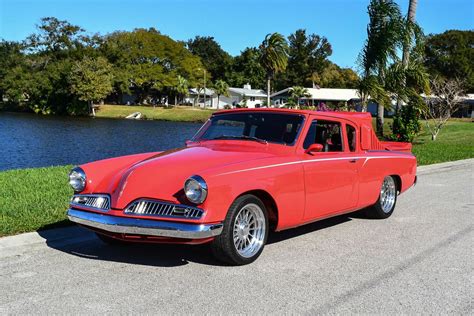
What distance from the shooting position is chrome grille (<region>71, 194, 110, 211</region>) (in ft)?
15.9

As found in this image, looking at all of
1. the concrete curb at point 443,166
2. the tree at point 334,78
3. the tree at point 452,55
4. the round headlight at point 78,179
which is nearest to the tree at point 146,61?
the tree at point 334,78

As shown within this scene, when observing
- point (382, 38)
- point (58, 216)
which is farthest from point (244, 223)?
point (382, 38)

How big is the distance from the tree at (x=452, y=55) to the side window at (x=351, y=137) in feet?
234

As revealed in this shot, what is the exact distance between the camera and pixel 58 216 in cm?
668

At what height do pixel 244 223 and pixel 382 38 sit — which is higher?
pixel 382 38

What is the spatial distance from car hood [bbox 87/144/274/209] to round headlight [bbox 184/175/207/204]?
0.13m

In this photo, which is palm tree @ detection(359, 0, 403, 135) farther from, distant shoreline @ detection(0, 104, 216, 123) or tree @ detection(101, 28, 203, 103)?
tree @ detection(101, 28, 203, 103)

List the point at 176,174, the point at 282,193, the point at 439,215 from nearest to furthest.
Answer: the point at 176,174 → the point at 282,193 → the point at 439,215

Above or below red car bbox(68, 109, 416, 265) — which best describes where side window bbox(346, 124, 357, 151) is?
above

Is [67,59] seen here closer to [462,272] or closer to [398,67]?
[398,67]

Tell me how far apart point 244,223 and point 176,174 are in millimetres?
844

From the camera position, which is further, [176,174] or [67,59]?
[67,59]

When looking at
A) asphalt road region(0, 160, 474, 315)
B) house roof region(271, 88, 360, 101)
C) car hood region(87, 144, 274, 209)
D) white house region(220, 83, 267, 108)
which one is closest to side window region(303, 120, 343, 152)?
car hood region(87, 144, 274, 209)

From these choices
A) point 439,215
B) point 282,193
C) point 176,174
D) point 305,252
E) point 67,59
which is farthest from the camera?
point 67,59
